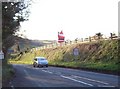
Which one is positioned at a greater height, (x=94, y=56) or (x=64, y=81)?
(x=94, y=56)

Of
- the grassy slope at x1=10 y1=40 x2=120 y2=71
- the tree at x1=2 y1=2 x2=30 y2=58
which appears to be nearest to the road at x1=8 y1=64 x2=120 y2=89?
the tree at x1=2 y1=2 x2=30 y2=58

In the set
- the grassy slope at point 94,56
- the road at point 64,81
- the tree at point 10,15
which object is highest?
the tree at point 10,15

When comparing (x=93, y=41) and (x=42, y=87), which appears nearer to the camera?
(x=42, y=87)

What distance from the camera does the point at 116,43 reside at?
5453 centimetres

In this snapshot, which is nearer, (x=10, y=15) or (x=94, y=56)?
(x=10, y=15)

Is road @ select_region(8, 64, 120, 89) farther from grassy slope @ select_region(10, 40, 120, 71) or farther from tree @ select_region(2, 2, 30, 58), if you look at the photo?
grassy slope @ select_region(10, 40, 120, 71)

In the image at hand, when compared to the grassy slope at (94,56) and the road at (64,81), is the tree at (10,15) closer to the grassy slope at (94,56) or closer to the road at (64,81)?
the road at (64,81)

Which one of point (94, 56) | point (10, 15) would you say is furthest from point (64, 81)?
point (94, 56)

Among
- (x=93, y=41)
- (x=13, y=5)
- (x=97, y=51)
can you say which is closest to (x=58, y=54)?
(x=93, y=41)

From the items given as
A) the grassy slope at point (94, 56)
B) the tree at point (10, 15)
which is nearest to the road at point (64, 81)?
the tree at point (10, 15)

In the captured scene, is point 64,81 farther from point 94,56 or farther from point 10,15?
point 94,56

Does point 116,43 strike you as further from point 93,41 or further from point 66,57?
point 66,57

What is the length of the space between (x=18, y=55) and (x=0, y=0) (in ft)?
319

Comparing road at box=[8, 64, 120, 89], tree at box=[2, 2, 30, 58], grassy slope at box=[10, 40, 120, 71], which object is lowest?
road at box=[8, 64, 120, 89]
